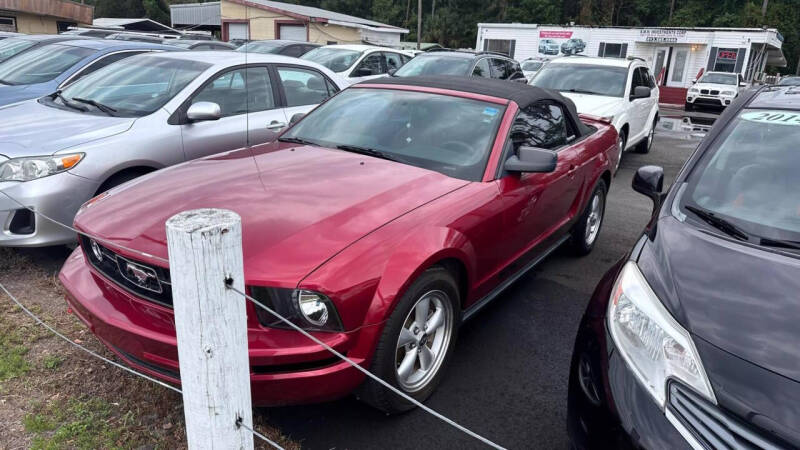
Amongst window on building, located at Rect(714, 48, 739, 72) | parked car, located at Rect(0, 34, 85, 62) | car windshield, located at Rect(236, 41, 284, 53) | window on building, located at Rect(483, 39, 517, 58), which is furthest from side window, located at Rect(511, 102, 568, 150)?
window on building, located at Rect(483, 39, 517, 58)

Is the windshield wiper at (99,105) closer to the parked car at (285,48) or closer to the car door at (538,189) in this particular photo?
the car door at (538,189)

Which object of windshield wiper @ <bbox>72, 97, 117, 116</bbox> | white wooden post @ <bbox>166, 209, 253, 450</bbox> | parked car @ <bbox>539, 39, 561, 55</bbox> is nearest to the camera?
white wooden post @ <bbox>166, 209, 253, 450</bbox>

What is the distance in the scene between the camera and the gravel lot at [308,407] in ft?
8.48

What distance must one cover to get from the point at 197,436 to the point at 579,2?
6573 cm

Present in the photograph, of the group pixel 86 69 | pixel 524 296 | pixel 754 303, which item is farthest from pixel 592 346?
pixel 86 69

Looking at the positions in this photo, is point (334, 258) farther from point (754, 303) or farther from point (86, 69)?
point (86, 69)

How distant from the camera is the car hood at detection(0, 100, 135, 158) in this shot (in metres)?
3.94

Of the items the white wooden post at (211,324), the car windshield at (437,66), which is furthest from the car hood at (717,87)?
the white wooden post at (211,324)

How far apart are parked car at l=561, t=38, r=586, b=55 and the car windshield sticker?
3257 centimetres

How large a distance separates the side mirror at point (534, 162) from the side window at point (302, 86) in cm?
313

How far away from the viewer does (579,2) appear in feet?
195

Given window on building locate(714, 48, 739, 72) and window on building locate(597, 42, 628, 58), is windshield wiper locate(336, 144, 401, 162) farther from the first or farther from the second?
window on building locate(714, 48, 739, 72)

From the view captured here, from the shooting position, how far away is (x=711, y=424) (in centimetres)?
171

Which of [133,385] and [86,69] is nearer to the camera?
[133,385]
